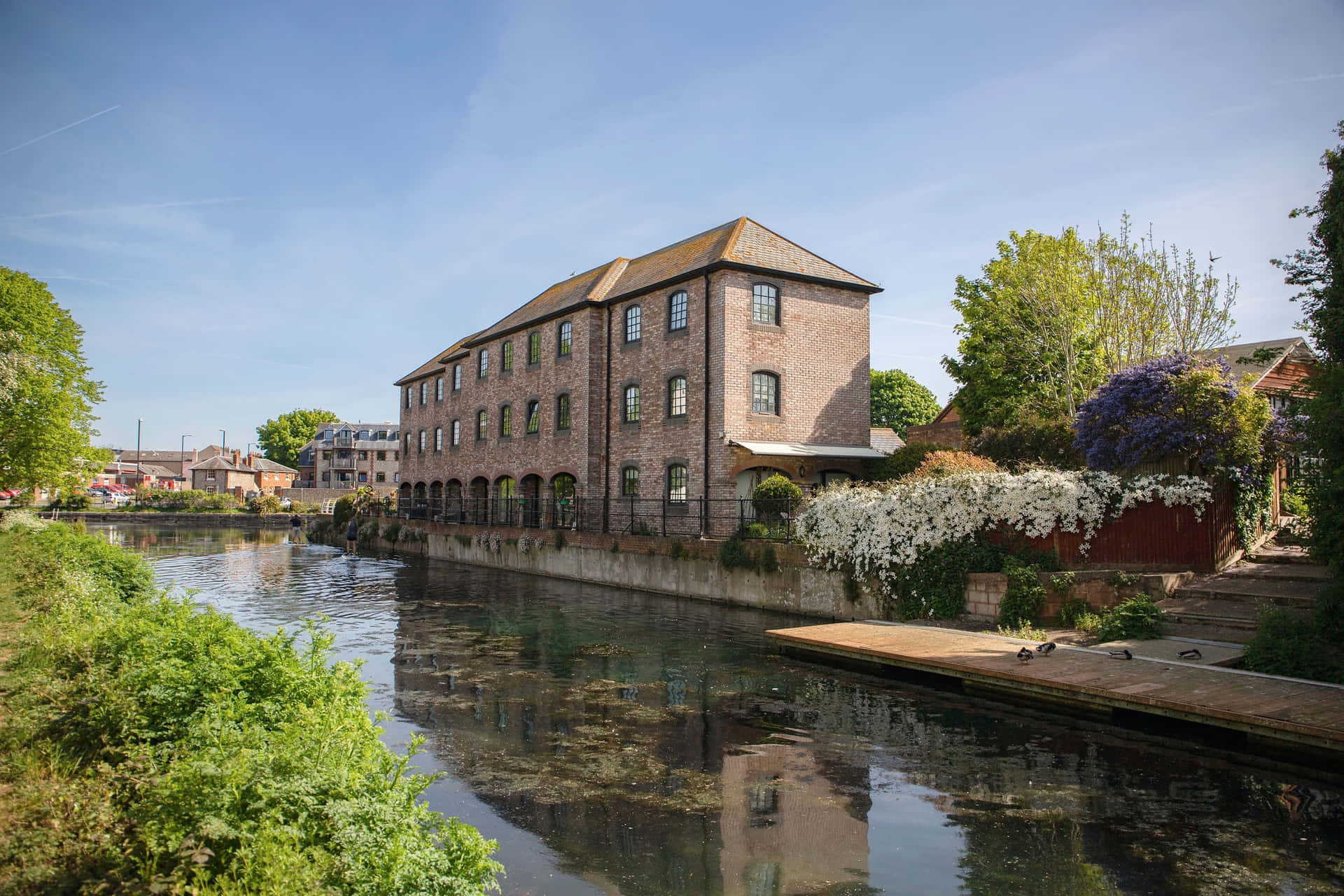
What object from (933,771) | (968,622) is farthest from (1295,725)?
(968,622)

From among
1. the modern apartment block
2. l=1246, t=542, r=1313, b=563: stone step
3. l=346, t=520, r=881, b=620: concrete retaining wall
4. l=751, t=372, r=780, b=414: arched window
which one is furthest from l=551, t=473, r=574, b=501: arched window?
the modern apartment block

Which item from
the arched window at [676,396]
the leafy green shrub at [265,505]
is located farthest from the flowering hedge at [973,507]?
the leafy green shrub at [265,505]

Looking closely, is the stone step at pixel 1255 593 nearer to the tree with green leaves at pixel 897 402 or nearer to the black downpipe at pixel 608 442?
the black downpipe at pixel 608 442

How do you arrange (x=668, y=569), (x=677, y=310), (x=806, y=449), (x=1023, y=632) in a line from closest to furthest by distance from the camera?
(x=1023, y=632) < (x=668, y=569) < (x=806, y=449) < (x=677, y=310)

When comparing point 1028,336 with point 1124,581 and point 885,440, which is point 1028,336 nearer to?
point 885,440

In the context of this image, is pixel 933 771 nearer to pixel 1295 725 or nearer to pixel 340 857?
pixel 1295 725

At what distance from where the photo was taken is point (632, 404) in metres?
26.7

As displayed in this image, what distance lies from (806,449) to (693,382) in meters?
3.85

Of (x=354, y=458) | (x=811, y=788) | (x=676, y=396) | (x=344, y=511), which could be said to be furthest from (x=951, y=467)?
(x=354, y=458)

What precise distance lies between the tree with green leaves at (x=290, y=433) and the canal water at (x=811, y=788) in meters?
99.2

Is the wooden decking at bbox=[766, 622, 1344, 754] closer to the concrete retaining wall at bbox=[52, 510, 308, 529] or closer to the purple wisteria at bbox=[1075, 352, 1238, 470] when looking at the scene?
the purple wisteria at bbox=[1075, 352, 1238, 470]

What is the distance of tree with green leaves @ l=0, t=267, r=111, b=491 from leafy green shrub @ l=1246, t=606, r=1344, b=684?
103 feet

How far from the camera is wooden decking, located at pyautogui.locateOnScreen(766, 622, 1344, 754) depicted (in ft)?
23.9

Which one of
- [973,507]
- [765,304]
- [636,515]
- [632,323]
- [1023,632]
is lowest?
[1023,632]
